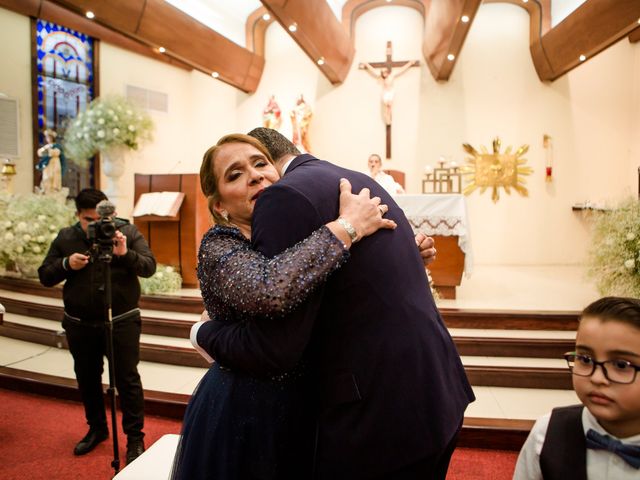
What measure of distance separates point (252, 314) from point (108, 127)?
283 inches

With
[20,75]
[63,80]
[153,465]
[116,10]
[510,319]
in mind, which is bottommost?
[153,465]

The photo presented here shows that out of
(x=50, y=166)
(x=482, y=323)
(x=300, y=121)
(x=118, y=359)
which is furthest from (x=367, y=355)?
(x=50, y=166)

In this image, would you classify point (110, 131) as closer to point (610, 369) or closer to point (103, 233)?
point (103, 233)

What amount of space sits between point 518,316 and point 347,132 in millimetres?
5755

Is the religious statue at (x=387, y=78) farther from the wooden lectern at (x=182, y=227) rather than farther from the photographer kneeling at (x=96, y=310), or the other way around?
the photographer kneeling at (x=96, y=310)

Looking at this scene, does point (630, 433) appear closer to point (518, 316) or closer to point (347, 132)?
point (518, 316)

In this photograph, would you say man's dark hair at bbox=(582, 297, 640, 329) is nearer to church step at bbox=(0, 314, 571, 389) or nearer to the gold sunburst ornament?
church step at bbox=(0, 314, 571, 389)

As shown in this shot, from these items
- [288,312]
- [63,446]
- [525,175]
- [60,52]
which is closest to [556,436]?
[288,312]

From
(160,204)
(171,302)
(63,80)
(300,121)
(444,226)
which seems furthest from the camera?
(300,121)

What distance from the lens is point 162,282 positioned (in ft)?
17.6

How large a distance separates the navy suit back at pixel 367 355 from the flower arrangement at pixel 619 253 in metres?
3.38

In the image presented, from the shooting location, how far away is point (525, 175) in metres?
8.44

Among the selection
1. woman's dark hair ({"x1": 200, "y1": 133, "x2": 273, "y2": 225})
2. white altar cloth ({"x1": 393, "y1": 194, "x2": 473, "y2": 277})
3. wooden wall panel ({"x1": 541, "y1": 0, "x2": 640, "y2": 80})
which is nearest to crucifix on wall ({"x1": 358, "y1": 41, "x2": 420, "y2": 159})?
wooden wall panel ({"x1": 541, "y1": 0, "x2": 640, "y2": 80})

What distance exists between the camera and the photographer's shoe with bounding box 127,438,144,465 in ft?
8.64
